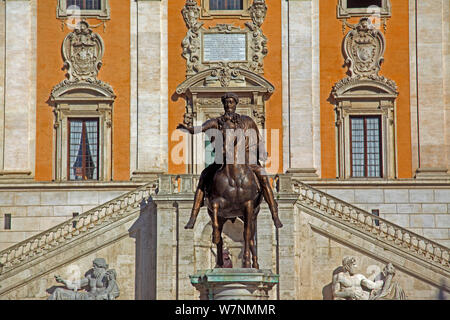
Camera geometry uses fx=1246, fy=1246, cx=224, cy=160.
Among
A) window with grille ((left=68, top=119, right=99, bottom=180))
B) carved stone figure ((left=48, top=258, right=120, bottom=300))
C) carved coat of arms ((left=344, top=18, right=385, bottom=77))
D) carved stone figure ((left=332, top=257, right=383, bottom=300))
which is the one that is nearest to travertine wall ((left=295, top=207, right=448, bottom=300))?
carved stone figure ((left=332, top=257, right=383, bottom=300))

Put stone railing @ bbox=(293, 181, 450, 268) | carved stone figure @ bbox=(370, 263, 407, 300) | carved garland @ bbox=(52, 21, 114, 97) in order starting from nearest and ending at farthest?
1. carved stone figure @ bbox=(370, 263, 407, 300)
2. stone railing @ bbox=(293, 181, 450, 268)
3. carved garland @ bbox=(52, 21, 114, 97)

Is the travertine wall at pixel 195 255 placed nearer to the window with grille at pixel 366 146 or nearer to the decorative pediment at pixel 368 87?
the window with grille at pixel 366 146

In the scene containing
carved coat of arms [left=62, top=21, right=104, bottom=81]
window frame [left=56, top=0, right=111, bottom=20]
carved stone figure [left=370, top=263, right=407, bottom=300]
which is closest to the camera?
carved stone figure [left=370, top=263, right=407, bottom=300]

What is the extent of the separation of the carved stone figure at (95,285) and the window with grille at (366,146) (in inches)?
353

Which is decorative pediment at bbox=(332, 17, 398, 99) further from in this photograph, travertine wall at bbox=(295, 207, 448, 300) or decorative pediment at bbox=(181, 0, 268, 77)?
travertine wall at bbox=(295, 207, 448, 300)

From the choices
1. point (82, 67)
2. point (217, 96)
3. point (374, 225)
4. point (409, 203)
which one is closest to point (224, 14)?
point (217, 96)

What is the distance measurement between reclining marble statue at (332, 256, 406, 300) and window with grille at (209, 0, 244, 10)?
399 inches

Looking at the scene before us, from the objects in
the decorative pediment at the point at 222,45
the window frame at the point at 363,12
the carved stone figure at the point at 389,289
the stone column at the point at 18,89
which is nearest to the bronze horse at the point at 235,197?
the carved stone figure at the point at 389,289

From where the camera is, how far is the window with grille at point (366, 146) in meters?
39.8

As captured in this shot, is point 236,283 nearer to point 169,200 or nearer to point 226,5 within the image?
point 169,200

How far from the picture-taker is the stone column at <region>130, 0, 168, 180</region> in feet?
130

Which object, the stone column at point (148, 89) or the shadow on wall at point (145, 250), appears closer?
the shadow on wall at point (145, 250)

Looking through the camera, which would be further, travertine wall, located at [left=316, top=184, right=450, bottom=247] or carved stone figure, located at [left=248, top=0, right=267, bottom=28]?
carved stone figure, located at [left=248, top=0, right=267, bottom=28]

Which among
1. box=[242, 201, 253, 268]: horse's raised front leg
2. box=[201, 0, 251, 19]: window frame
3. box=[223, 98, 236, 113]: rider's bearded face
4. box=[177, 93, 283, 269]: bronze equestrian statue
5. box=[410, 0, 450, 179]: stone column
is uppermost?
box=[201, 0, 251, 19]: window frame
